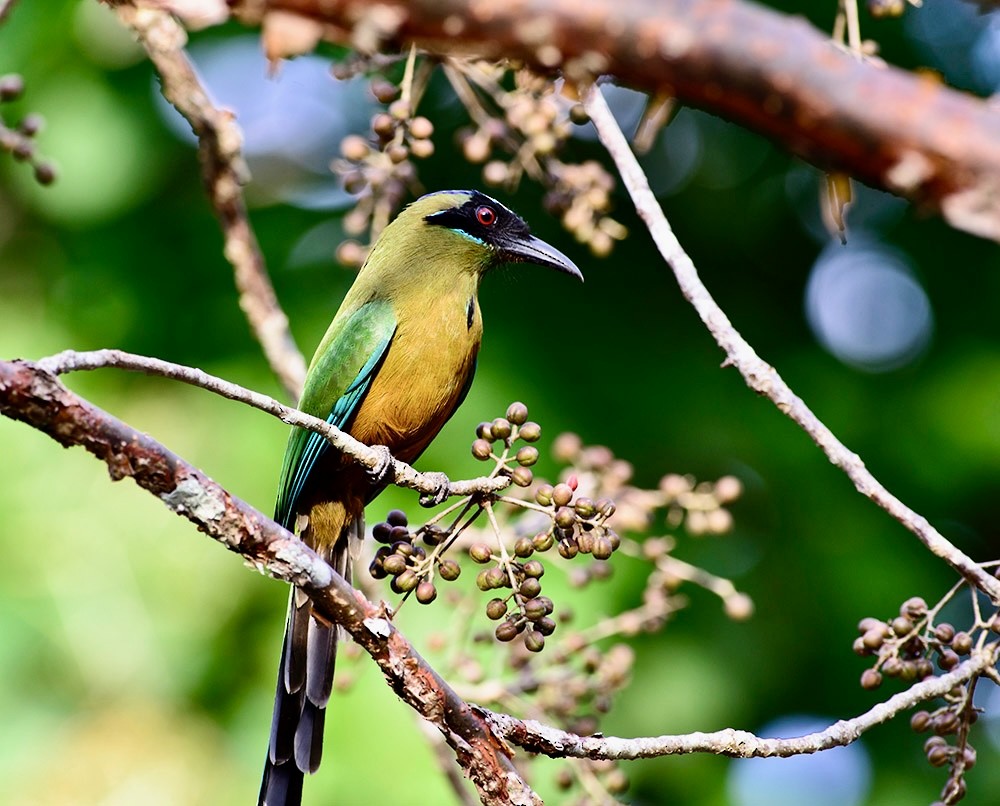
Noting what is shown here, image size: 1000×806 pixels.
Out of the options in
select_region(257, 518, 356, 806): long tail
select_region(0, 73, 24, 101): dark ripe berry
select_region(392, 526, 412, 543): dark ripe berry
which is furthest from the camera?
select_region(257, 518, 356, 806): long tail

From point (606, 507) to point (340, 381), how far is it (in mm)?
1435

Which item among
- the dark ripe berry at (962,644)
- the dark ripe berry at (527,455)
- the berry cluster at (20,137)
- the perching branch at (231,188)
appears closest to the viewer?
the dark ripe berry at (962,644)

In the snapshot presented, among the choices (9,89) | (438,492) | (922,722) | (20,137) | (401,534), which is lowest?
(922,722)

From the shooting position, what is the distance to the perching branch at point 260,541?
1678 mm

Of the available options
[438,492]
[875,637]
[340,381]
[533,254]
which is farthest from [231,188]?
[875,637]

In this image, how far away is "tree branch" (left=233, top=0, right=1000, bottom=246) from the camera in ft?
2.65

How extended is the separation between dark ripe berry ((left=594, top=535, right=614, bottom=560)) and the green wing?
1.39 m

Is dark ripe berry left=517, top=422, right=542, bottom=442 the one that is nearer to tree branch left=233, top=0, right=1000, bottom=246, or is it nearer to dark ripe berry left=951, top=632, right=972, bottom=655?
dark ripe berry left=951, top=632, right=972, bottom=655

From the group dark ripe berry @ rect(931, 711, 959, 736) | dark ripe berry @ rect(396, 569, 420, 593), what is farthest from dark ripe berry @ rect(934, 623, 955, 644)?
dark ripe berry @ rect(396, 569, 420, 593)

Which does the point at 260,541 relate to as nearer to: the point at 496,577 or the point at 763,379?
the point at 496,577

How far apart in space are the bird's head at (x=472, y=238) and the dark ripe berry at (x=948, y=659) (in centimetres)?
172

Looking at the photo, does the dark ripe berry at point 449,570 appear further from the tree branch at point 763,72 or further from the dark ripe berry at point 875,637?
the tree branch at point 763,72

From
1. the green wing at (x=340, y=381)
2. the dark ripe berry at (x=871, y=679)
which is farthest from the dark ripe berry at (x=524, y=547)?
the green wing at (x=340, y=381)

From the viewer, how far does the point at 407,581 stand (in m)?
2.19
